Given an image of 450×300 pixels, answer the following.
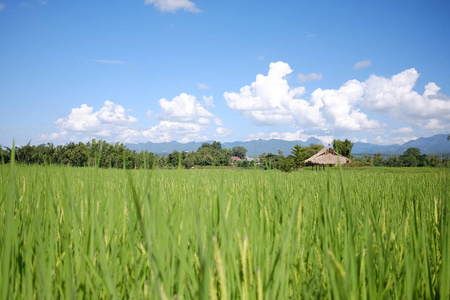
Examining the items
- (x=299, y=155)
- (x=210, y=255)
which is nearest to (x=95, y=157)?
(x=210, y=255)

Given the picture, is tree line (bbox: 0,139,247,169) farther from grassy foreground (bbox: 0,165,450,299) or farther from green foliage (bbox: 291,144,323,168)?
green foliage (bbox: 291,144,323,168)

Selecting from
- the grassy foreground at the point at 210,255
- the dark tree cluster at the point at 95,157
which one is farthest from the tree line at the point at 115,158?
the grassy foreground at the point at 210,255

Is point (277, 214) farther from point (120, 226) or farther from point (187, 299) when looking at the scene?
point (120, 226)

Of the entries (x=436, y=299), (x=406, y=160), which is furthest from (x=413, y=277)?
(x=406, y=160)

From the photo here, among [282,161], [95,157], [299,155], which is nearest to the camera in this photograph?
[95,157]

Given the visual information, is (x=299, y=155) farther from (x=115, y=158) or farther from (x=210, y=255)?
(x=210, y=255)

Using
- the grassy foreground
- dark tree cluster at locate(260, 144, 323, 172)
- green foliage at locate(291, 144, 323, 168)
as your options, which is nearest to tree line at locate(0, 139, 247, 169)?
the grassy foreground

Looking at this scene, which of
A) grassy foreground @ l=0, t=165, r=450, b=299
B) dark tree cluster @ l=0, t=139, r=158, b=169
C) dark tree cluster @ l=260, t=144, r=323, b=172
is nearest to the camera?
grassy foreground @ l=0, t=165, r=450, b=299

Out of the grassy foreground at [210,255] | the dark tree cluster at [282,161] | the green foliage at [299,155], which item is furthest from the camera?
the green foliage at [299,155]

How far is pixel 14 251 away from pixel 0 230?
0.49 meters

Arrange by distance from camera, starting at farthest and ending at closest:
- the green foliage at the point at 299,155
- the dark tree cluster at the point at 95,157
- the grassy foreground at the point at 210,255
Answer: the green foliage at the point at 299,155 < the dark tree cluster at the point at 95,157 < the grassy foreground at the point at 210,255

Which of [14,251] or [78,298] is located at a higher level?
[14,251]

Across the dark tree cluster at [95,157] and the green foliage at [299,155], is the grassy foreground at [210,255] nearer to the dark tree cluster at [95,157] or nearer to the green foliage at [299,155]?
the dark tree cluster at [95,157]

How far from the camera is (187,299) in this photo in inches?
30.4
